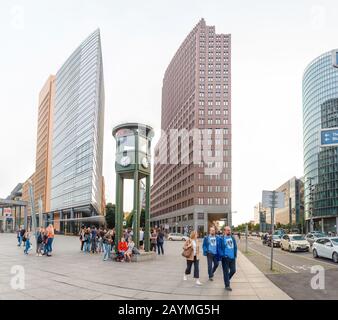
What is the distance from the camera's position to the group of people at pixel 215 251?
32.3ft

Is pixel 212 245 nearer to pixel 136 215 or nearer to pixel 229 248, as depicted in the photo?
pixel 229 248

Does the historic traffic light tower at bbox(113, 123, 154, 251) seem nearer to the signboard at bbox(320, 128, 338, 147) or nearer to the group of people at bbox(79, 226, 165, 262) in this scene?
the group of people at bbox(79, 226, 165, 262)

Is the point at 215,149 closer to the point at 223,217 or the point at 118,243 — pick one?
the point at 223,217

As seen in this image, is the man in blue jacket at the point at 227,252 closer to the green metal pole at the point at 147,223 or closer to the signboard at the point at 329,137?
the signboard at the point at 329,137

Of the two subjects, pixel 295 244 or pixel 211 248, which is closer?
pixel 211 248

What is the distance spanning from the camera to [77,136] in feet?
253

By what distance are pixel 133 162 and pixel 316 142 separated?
332 ft

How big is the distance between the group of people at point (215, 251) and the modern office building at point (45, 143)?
3718 inches

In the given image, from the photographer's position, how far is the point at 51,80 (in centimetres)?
10725

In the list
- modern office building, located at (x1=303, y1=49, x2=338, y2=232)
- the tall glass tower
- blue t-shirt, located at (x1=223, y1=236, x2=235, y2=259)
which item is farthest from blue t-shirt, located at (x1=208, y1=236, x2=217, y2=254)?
modern office building, located at (x1=303, y1=49, x2=338, y2=232)

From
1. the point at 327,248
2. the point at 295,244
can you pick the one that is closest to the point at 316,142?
the point at 295,244

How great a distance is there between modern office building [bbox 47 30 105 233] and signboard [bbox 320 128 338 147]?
6222 cm

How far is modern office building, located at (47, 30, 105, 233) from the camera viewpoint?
7206cm
